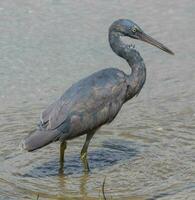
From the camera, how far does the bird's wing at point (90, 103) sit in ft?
22.9

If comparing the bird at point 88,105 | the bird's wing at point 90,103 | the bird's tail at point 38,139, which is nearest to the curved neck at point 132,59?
the bird at point 88,105

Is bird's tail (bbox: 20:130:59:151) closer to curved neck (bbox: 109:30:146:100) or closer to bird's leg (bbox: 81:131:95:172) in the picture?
bird's leg (bbox: 81:131:95:172)

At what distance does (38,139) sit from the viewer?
6.78 m

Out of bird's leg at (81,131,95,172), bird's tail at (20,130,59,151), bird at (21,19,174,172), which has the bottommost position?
bird's leg at (81,131,95,172)

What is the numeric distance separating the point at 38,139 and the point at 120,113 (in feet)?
5.98

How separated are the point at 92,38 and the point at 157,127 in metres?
2.54

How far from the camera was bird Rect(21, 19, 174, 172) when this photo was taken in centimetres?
689

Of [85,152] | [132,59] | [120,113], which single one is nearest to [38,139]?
[85,152]

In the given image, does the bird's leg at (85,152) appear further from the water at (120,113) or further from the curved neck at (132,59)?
the curved neck at (132,59)

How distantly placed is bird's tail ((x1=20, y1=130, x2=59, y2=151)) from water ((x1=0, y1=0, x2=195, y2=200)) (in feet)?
1.06

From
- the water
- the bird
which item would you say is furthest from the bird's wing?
the water

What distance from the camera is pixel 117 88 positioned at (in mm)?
7293

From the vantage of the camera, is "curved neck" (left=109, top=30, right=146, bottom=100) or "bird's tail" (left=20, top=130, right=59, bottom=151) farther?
"curved neck" (left=109, top=30, right=146, bottom=100)

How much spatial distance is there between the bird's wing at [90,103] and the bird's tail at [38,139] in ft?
0.21
